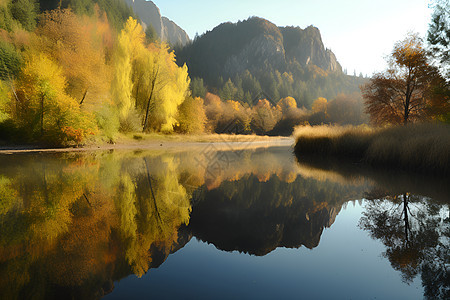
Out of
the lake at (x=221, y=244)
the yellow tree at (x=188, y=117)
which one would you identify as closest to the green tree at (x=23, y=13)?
the yellow tree at (x=188, y=117)

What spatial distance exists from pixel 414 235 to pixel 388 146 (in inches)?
316

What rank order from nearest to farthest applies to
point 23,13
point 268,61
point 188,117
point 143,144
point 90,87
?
1. point 90,87
2. point 143,144
3. point 188,117
4. point 23,13
5. point 268,61

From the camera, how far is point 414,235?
2.85 m

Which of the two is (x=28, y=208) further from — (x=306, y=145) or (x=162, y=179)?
(x=306, y=145)

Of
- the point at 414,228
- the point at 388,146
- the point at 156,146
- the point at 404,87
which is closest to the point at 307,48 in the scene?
the point at 404,87

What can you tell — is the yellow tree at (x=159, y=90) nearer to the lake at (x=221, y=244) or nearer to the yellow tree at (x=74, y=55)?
the yellow tree at (x=74, y=55)

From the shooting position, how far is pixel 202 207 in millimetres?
4277

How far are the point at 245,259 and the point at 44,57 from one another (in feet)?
67.3

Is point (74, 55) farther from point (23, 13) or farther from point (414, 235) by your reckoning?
point (23, 13)

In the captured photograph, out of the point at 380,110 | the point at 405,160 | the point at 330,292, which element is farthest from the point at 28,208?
the point at 380,110

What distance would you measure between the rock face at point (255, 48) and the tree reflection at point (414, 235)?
111578 mm

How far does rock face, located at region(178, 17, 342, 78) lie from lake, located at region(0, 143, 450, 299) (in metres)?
111

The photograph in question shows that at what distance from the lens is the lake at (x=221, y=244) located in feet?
6.34

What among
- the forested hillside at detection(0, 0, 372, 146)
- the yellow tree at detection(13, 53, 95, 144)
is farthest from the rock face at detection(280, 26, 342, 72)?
the yellow tree at detection(13, 53, 95, 144)
